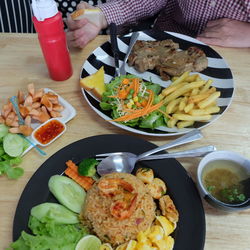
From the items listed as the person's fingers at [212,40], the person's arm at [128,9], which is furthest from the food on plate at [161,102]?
the person's arm at [128,9]

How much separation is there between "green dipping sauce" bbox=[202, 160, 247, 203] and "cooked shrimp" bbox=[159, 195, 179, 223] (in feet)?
0.55

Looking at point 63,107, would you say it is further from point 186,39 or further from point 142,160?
point 186,39

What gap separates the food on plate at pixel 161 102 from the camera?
4.76 ft

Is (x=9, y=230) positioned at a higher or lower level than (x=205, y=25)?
lower

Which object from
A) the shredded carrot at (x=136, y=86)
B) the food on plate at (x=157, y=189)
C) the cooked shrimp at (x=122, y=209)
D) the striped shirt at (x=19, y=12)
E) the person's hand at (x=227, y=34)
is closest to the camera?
the cooked shrimp at (x=122, y=209)

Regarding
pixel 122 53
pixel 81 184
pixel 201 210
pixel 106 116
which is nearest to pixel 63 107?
pixel 106 116

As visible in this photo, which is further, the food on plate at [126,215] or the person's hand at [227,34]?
the person's hand at [227,34]

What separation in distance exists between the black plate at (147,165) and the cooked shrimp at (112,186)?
18 cm

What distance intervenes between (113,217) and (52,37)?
1.03 m

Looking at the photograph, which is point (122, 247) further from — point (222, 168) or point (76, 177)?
point (222, 168)

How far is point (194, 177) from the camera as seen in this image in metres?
1.32

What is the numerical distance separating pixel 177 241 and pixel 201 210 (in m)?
0.16

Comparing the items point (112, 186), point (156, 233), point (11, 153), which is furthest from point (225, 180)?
point (11, 153)

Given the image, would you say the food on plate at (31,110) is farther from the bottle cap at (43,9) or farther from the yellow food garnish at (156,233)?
the yellow food garnish at (156,233)
